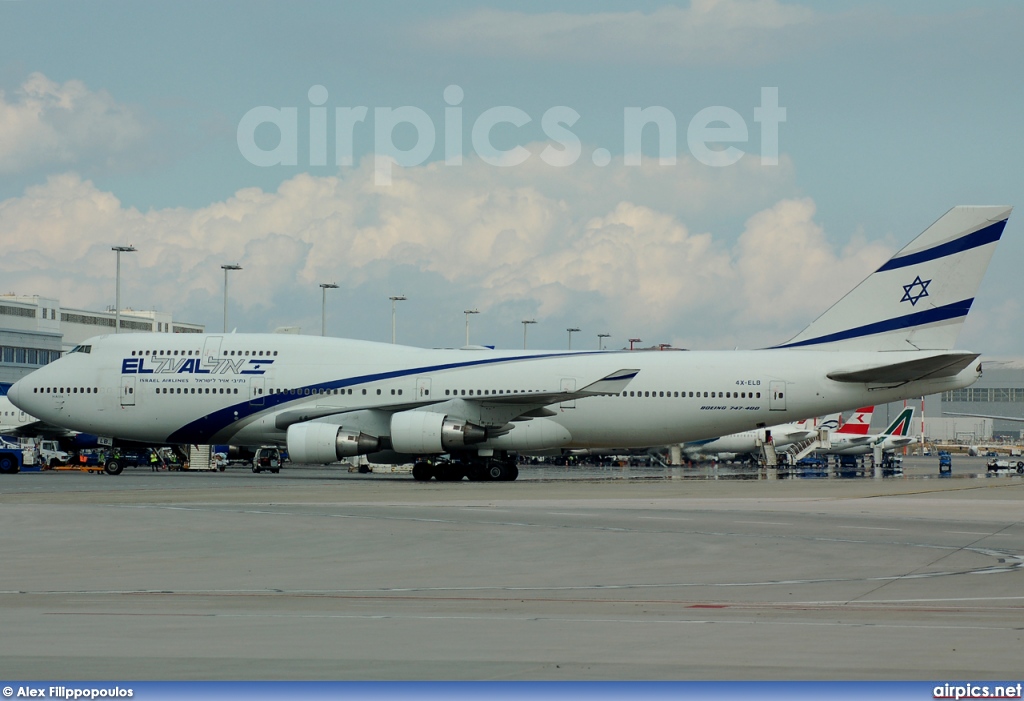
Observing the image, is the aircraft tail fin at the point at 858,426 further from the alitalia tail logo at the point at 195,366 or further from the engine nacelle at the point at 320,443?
the alitalia tail logo at the point at 195,366

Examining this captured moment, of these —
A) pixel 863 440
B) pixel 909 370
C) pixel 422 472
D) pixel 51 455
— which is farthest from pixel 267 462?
pixel 863 440

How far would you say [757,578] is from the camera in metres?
15.0

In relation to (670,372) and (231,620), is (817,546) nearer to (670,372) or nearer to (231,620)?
(231,620)

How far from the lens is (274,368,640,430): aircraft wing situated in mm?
44531

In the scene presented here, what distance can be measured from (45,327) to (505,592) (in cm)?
15787

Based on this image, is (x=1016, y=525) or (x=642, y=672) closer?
(x=642, y=672)

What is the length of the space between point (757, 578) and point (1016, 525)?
10985mm

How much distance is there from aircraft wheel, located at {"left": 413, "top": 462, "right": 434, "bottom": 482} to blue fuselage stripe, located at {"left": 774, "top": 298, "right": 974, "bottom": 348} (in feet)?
49.5

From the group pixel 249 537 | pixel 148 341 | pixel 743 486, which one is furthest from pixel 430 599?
pixel 148 341

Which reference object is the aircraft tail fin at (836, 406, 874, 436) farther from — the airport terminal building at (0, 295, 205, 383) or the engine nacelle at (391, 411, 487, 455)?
the airport terminal building at (0, 295, 205, 383)

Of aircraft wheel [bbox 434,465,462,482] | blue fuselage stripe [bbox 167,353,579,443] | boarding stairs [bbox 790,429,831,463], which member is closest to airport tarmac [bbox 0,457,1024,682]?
blue fuselage stripe [bbox 167,353,579,443]

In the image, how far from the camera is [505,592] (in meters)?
13.6

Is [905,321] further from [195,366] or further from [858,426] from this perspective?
[858,426]

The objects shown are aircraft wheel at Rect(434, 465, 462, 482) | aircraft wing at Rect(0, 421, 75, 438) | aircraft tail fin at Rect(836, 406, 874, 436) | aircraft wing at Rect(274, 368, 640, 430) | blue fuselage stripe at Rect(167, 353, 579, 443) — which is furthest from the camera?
→ aircraft tail fin at Rect(836, 406, 874, 436)
